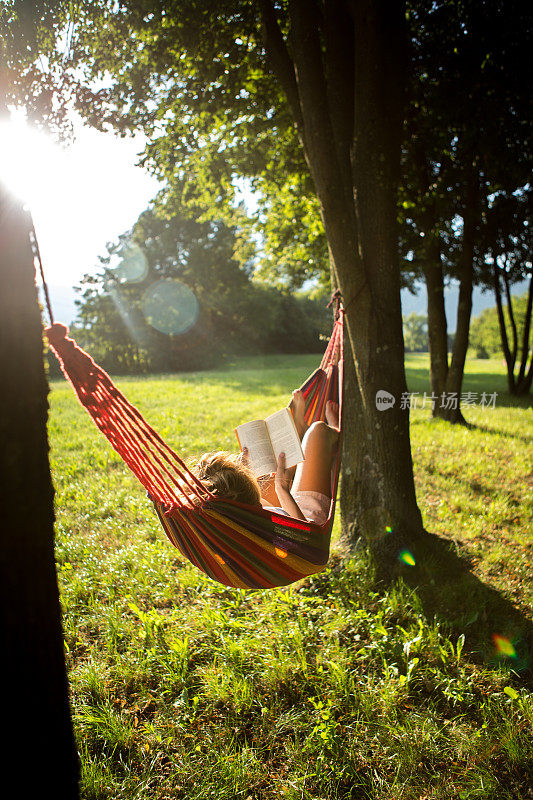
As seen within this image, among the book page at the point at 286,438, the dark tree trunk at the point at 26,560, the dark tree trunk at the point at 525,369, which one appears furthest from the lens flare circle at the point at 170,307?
the dark tree trunk at the point at 26,560

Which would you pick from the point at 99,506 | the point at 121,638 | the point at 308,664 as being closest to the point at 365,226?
the point at 308,664

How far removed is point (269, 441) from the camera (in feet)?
7.34

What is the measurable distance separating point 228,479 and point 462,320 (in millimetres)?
5184

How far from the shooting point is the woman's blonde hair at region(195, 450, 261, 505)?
5.88 feet

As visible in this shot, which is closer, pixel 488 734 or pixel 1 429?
pixel 1 429

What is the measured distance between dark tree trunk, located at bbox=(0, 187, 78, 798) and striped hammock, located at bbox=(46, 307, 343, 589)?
0.70 m

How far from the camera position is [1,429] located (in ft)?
2.35

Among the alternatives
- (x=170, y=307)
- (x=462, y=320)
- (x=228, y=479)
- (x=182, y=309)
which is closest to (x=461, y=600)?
(x=228, y=479)

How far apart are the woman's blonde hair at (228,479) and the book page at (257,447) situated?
A: 0.90 feet

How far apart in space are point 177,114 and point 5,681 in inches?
154

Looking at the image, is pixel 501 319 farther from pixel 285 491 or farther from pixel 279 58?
pixel 285 491

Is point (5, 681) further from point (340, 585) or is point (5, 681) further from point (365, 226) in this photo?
point (365, 226)

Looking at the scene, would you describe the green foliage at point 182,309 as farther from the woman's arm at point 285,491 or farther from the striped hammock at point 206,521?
the striped hammock at point 206,521

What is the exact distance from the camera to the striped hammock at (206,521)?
59.0 inches
